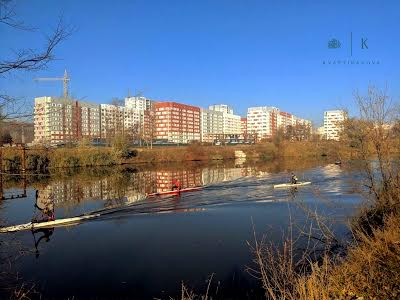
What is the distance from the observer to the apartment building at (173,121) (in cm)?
13425

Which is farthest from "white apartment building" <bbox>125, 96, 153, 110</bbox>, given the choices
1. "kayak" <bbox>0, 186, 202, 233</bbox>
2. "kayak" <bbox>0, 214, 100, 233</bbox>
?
"kayak" <bbox>0, 214, 100, 233</bbox>

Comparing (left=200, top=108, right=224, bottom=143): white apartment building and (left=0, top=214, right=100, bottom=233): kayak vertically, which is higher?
(left=200, top=108, right=224, bottom=143): white apartment building

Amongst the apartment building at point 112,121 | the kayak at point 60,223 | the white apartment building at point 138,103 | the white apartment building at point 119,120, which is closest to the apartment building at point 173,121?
the white apartment building at point 138,103

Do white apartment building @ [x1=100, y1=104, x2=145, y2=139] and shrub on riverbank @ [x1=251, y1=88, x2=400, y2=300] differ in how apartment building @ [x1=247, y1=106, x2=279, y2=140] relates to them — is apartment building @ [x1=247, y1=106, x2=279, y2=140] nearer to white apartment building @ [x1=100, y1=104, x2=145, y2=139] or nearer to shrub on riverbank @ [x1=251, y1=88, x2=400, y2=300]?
white apartment building @ [x1=100, y1=104, x2=145, y2=139]

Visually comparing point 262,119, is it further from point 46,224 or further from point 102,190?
point 46,224

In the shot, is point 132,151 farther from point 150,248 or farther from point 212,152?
point 150,248

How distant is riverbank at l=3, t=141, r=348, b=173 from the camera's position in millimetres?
50875

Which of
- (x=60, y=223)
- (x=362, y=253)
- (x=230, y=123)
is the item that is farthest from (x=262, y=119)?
(x=362, y=253)

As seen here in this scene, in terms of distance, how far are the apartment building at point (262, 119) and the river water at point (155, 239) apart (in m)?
147

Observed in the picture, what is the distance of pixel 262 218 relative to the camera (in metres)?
19.4

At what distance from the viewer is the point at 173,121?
446 ft

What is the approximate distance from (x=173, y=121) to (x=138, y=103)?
13.8m

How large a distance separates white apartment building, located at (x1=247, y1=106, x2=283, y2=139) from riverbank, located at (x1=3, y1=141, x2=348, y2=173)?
307 ft

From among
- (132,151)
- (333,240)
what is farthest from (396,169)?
(132,151)
